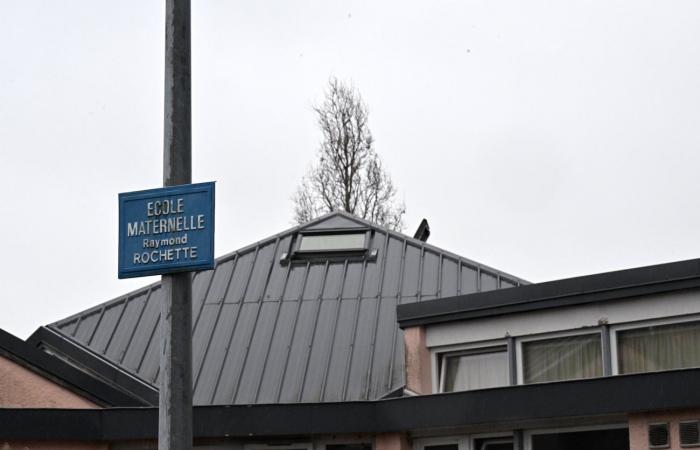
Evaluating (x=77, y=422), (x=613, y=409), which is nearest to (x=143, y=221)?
(x=613, y=409)

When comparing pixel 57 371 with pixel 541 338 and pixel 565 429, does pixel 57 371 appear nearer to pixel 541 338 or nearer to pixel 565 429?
pixel 541 338

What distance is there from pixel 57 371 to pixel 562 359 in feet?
23.1

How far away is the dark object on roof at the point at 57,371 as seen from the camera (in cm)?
1748

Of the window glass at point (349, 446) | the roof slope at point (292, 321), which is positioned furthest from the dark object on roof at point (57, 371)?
the window glass at point (349, 446)

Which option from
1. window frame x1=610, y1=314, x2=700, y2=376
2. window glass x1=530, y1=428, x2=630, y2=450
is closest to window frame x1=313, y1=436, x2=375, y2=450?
window glass x1=530, y1=428, x2=630, y2=450

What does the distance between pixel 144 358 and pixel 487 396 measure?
6.72 m

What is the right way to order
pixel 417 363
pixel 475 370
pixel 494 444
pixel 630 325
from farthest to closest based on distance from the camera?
pixel 417 363
pixel 475 370
pixel 494 444
pixel 630 325

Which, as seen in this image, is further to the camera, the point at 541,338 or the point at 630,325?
the point at 541,338

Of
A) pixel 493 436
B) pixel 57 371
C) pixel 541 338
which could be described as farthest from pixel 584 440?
pixel 57 371

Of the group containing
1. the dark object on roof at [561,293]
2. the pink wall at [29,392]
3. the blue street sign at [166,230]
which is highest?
the dark object on roof at [561,293]

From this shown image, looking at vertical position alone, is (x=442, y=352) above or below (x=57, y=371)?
above

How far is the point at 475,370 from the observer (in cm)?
1730

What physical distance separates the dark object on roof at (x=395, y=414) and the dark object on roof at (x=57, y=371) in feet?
2.83

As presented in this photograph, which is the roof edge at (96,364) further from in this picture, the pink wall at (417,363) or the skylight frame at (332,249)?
the pink wall at (417,363)
